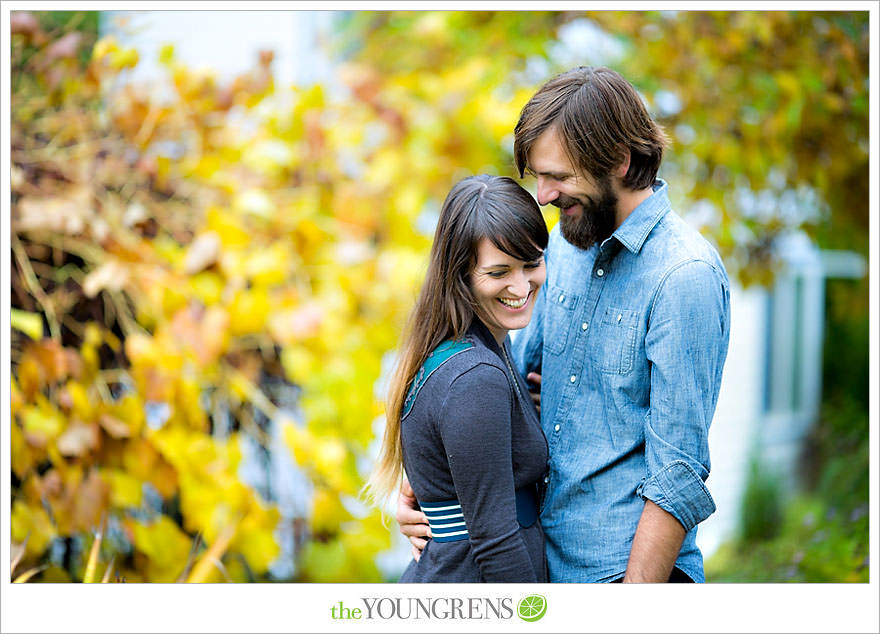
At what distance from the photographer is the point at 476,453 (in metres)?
1.39

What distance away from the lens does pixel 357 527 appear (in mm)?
2678

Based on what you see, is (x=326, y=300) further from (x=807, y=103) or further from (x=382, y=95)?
(x=807, y=103)

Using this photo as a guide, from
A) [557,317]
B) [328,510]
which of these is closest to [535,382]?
[557,317]

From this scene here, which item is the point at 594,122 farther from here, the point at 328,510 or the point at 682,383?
the point at 328,510

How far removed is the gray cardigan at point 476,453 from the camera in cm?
140

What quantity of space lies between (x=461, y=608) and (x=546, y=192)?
2.75ft

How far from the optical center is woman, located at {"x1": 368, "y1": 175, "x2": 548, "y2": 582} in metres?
1.41

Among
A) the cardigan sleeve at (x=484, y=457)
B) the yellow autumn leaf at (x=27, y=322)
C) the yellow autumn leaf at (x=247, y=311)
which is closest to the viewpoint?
the cardigan sleeve at (x=484, y=457)

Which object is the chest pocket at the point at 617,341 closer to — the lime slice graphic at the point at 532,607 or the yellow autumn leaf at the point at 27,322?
the lime slice graphic at the point at 532,607

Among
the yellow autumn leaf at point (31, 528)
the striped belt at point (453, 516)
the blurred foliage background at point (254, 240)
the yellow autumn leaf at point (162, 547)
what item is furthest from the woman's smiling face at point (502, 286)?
the yellow autumn leaf at point (31, 528)

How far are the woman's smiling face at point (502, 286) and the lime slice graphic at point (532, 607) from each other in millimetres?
543

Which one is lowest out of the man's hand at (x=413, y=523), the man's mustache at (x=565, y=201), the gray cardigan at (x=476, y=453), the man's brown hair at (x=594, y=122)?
the man's hand at (x=413, y=523)

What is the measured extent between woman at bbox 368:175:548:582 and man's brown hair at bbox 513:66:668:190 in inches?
4.6

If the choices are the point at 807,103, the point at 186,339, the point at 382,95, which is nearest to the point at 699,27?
the point at 807,103
